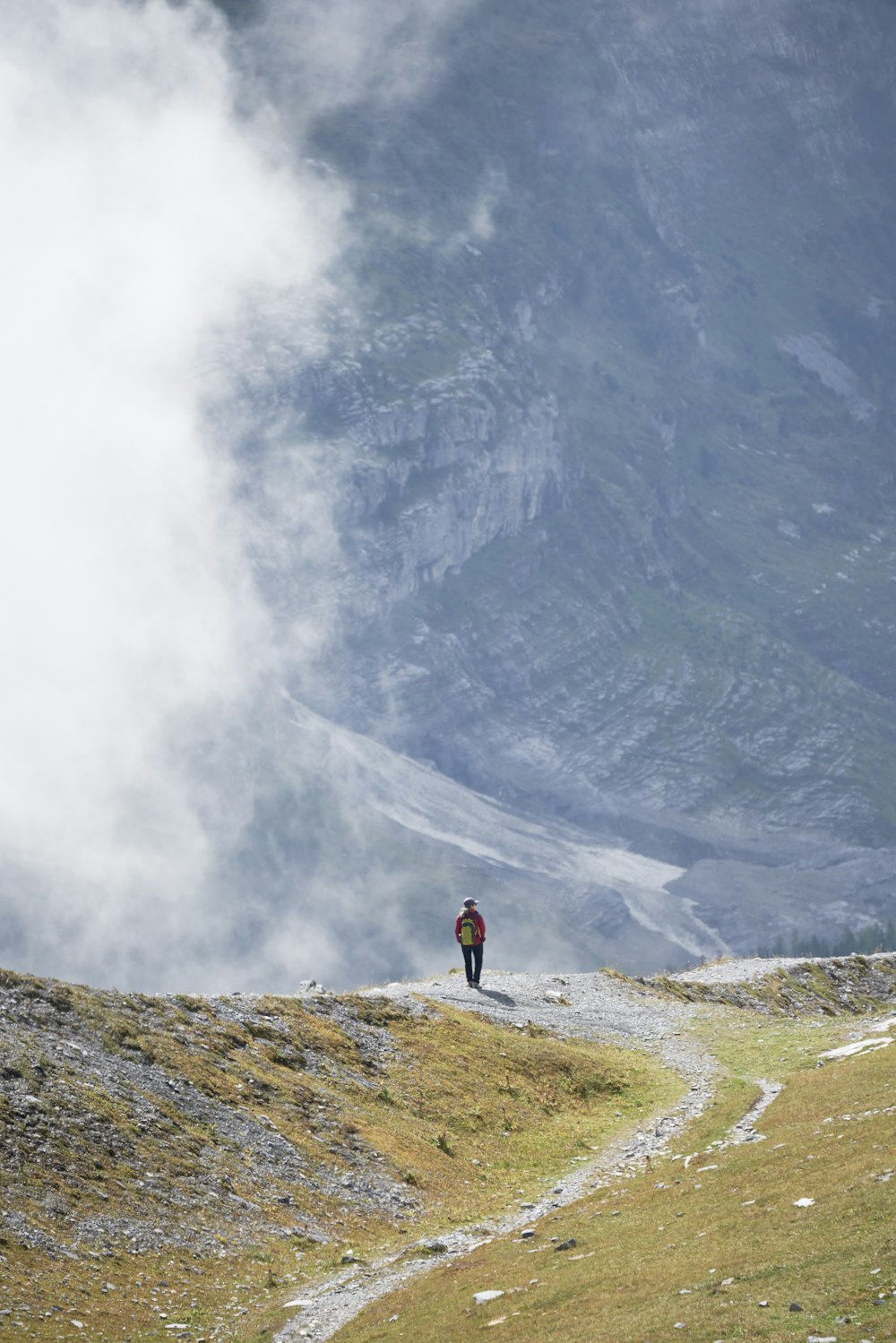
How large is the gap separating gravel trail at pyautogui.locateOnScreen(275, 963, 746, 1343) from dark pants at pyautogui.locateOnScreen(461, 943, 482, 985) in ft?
1.78

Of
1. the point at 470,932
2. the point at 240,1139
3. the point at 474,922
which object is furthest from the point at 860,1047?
the point at 240,1139

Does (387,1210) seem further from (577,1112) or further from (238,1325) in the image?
(577,1112)

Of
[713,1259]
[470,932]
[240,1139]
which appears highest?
[470,932]

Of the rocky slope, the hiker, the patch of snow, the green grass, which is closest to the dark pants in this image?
the hiker

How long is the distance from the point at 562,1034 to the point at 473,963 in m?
8.46

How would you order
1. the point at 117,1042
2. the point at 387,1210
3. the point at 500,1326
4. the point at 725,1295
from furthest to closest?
the point at 117,1042
the point at 387,1210
the point at 500,1326
the point at 725,1295

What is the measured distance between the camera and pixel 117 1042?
4344 centimetres

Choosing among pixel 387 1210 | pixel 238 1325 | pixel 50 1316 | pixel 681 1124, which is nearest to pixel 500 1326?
pixel 238 1325

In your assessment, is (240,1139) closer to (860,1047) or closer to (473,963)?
(860,1047)

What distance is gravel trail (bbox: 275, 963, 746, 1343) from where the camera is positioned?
3441 cm

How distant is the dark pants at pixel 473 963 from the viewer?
6681 centimetres

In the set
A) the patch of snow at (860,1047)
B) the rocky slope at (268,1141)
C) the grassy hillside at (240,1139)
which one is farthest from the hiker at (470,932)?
the patch of snow at (860,1047)

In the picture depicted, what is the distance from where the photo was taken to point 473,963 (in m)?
68.9

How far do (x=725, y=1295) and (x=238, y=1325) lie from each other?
11.5m
